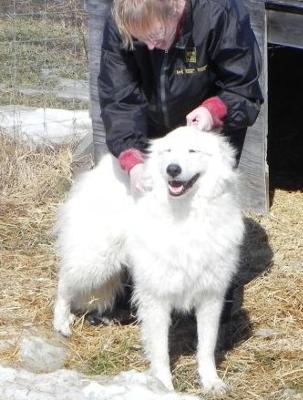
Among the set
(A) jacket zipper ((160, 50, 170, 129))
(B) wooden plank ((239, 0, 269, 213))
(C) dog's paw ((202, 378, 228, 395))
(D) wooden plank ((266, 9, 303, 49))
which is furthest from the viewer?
(B) wooden plank ((239, 0, 269, 213))

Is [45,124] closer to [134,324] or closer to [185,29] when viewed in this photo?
[134,324]

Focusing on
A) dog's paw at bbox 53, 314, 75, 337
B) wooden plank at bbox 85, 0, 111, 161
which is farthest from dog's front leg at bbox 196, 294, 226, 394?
wooden plank at bbox 85, 0, 111, 161

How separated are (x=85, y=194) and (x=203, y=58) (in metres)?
0.88

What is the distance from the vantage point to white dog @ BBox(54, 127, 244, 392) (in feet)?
11.8

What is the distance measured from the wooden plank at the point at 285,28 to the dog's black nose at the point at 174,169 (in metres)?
2.32

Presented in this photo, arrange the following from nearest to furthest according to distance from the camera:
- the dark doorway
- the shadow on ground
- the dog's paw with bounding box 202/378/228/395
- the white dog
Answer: the white dog, the dog's paw with bounding box 202/378/228/395, the shadow on ground, the dark doorway

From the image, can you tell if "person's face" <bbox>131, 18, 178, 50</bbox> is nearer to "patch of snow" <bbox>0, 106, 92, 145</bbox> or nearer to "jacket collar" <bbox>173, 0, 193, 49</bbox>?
"jacket collar" <bbox>173, 0, 193, 49</bbox>

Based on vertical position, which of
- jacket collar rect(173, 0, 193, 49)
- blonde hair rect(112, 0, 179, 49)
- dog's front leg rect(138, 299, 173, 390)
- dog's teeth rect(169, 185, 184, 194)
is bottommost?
dog's front leg rect(138, 299, 173, 390)

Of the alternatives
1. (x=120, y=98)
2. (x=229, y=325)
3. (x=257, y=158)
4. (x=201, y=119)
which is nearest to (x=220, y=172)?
(x=201, y=119)

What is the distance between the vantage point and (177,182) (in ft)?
11.6

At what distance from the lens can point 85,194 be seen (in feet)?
13.7

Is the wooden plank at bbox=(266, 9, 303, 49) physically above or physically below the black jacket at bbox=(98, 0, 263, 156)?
below

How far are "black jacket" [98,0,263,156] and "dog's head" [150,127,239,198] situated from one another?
30 cm

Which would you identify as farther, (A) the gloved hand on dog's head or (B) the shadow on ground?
(B) the shadow on ground
